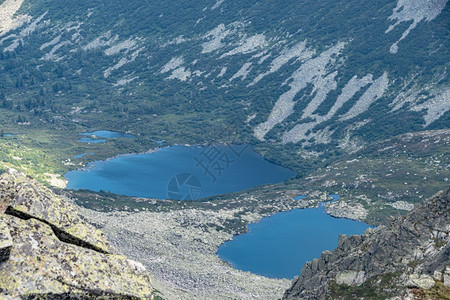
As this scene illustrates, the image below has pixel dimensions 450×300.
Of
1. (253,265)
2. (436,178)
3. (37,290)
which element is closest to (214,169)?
(436,178)

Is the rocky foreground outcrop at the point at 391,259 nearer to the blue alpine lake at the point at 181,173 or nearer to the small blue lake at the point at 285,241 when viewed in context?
the small blue lake at the point at 285,241

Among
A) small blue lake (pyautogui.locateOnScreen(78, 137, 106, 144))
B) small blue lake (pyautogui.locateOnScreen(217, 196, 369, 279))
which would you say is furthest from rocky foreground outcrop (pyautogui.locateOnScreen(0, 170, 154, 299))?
small blue lake (pyautogui.locateOnScreen(78, 137, 106, 144))

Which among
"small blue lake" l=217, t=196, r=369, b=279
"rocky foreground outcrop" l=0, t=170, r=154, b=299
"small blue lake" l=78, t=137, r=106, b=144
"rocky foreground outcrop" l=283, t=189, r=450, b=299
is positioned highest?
"small blue lake" l=78, t=137, r=106, b=144

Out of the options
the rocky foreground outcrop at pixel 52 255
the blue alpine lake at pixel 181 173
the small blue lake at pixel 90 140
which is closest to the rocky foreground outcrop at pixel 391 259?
the rocky foreground outcrop at pixel 52 255

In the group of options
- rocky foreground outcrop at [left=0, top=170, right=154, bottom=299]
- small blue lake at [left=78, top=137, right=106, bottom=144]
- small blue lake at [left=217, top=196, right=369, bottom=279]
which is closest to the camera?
rocky foreground outcrop at [left=0, top=170, right=154, bottom=299]

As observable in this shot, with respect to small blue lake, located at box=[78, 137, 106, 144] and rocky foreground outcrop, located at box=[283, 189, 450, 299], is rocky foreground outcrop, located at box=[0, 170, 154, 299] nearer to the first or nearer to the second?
rocky foreground outcrop, located at box=[283, 189, 450, 299]

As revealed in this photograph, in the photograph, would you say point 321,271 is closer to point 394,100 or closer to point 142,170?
point 142,170

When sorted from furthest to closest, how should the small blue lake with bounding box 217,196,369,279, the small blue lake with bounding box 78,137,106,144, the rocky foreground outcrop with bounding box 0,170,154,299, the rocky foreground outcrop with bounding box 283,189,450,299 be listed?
the small blue lake with bounding box 78,137,106,144 < the small blue lake with bounding box 217,196,369,279 < the rocky foreground outcrop with bounding box 283,189,450,299 < the rocky foreground outcrop with bounding box 0,170,154,299
